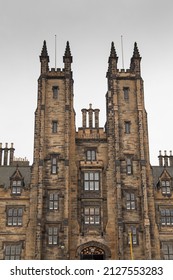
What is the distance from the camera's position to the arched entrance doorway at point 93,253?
46.7 metres

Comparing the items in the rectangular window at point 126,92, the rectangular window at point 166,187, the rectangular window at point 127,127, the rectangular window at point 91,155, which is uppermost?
the rectangular window at point 126,92

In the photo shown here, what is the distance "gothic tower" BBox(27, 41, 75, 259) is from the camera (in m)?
45.2

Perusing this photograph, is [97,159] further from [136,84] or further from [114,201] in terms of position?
[136,84]

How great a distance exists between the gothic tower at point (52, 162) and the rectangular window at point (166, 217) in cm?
1048

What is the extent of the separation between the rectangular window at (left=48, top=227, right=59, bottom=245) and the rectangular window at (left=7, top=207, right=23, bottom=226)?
363 cm

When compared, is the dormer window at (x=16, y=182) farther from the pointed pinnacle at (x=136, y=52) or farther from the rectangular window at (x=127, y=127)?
the pointed pinnacle at (x=136, y=52)

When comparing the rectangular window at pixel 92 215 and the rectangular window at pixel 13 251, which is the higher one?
the rectangular window at pixel 92 215

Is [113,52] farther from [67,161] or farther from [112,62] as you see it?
[67,161]

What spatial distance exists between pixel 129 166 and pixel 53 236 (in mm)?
11467

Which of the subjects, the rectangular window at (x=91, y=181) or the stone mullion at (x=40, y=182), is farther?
the rectangular window at (x=91, y=181)

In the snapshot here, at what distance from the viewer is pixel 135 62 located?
53.8 m

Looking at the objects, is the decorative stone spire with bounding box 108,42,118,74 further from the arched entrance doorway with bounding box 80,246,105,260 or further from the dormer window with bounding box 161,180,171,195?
the arched entrance doorway with bounding box 80,246,105,260

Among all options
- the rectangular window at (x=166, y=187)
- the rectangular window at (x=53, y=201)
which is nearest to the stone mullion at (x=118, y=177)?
the rectangular window at (x=166, y=187)
